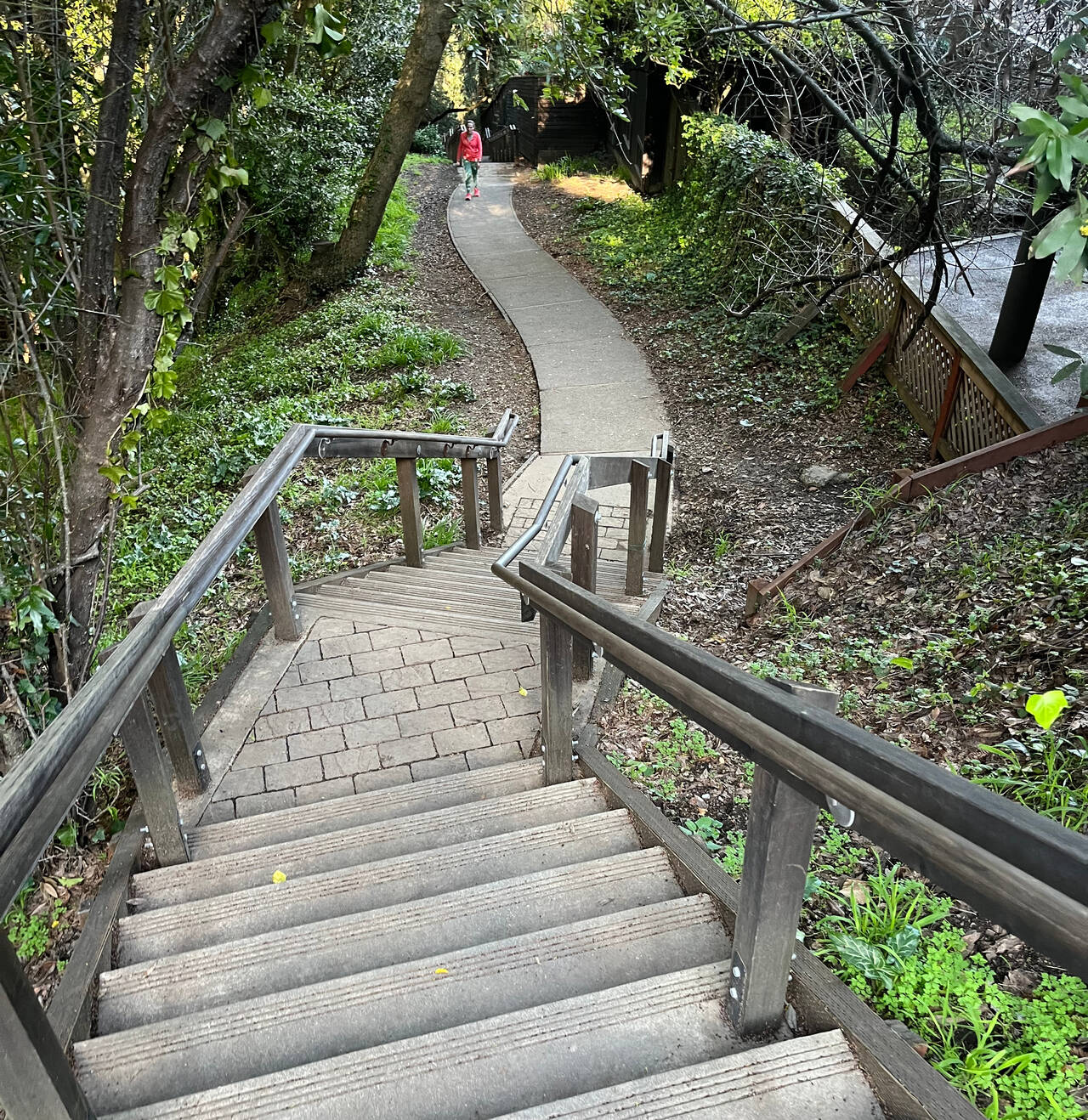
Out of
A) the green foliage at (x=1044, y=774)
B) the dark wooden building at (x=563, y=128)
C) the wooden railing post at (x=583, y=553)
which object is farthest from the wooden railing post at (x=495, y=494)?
the dark wooden building at (x=563, y=128)

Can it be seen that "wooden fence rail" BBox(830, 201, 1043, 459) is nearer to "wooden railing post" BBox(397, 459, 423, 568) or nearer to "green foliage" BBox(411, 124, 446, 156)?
"wooden railing post" BBox(397, 459, 423, 568)

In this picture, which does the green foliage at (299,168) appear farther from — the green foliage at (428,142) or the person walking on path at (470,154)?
the green foliage at (428,142)

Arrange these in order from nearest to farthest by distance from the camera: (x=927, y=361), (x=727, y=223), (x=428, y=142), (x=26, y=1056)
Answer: (x=26, y=1056), (x=927, y=361), (x=727, y=223), (x=428, y=142)

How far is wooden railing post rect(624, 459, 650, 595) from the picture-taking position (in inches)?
199

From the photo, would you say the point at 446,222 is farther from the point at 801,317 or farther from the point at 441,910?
the point at 441,910

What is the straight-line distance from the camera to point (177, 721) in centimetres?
287

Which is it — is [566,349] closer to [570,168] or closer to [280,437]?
[280,437]

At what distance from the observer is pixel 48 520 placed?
331 centimetres

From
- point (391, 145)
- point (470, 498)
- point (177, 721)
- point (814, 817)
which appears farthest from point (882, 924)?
point (391, 145)

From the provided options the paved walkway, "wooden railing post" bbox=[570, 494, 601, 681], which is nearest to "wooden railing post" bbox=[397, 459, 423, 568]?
the paved walkway

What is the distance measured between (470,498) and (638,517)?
149 centimetres

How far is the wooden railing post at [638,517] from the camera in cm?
506

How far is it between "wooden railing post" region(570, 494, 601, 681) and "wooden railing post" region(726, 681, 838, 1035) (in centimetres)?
189

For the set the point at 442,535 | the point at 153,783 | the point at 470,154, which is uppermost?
the point at 470,154
